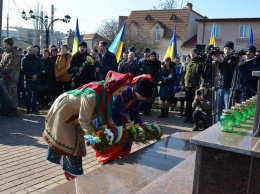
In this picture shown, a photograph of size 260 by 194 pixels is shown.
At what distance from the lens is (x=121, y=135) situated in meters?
3.51

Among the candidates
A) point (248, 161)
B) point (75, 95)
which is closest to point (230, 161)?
point (248, 161)

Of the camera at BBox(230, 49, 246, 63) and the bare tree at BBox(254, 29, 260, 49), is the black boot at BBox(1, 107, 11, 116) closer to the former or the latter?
the camera at BBox(230, 49, 246, 63)

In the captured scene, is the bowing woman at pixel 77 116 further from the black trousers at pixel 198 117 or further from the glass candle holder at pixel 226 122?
the black trousers at pixel 198 117

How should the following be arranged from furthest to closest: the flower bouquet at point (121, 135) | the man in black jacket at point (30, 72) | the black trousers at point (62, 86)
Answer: the black trousers at point (62, 86) < the man in black jacket at point (30, 72) < the flower bouquet at point (121, 135)

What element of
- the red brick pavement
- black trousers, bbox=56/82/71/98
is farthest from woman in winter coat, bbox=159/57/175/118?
black trousers, bbox=56/82/71/98

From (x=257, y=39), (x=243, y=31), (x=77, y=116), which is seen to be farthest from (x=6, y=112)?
(x=243, y=31)

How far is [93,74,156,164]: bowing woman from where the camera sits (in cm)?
380

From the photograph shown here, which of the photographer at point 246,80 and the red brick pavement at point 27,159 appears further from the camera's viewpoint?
the photographer at point 246,80

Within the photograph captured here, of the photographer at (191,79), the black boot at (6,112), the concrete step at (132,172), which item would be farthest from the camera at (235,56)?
the black boot at (6,112)

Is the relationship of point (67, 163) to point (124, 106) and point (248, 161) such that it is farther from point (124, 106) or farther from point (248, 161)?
point (248, 161)

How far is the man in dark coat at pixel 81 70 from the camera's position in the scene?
8.18 m

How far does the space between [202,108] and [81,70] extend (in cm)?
319

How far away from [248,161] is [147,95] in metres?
1.79

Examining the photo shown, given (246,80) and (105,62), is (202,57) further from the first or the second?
(105,62)
